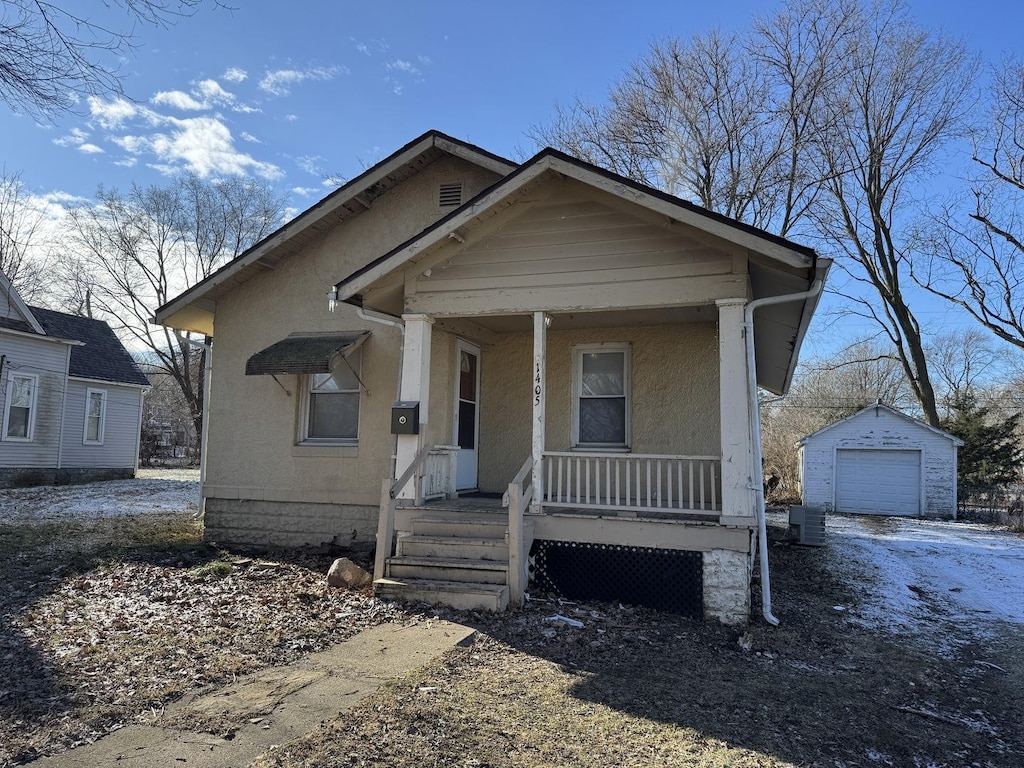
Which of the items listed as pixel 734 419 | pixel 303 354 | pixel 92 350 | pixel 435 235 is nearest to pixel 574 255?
pixel 435 235

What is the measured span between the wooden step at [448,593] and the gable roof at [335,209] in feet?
17.3

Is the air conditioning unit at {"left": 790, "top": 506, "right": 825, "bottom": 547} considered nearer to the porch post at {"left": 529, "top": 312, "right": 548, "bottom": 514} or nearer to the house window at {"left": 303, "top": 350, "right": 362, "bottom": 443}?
the porch post at {"left": 529, "top": 312, "right": 548, "bottom": 514}

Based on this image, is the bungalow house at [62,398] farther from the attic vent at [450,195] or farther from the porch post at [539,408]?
the porch post at [539,408]

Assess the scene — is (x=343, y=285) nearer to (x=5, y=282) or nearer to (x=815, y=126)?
(x=5, y=282)

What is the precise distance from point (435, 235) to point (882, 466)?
1947cm

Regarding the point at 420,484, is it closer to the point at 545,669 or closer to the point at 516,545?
the point at 516,545

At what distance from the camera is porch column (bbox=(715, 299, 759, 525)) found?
6.23 metres

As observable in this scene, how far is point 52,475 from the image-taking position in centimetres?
1819

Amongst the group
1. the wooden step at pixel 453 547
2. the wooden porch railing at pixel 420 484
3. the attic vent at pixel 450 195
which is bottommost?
the wooden step at pixel 453 547

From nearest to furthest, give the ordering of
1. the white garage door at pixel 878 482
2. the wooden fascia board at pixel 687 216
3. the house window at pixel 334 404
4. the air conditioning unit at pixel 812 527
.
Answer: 1. the wooden fascia board at pixel 687 216
2. the house window at pixel 334 404
3. the air conditioning unit at pixel 812 527
4. the white garage door at pixel 878 482

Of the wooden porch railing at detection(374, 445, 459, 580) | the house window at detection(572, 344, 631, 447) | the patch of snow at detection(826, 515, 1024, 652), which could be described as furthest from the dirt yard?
the house window at detection(572, 344, 631, 447)

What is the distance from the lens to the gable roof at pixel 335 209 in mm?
9180

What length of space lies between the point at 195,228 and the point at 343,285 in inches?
1128

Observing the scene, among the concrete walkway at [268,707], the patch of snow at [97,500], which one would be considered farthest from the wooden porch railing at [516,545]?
the patch of snow at [97,500]
